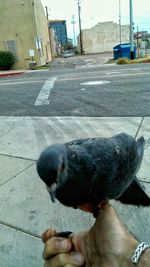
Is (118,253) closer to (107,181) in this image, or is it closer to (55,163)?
(107,181)

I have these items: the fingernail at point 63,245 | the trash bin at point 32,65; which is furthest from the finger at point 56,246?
the trash bin at point 32,65

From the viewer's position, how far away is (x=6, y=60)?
78.9 ft

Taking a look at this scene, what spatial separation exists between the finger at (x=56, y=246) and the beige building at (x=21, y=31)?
2445 centimetres

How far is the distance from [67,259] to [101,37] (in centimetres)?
6243

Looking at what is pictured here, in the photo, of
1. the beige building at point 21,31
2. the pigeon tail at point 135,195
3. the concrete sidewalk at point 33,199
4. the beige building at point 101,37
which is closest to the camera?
the pigeon tail at point 135,195

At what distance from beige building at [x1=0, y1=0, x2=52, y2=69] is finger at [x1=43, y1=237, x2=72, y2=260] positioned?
24.4 meters

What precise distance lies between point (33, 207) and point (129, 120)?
3.02 m

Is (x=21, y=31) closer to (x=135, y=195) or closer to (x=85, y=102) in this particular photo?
(x=85, y=102)

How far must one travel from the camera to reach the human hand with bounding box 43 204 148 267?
146 centimetres

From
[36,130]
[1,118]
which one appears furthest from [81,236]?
[1,118]

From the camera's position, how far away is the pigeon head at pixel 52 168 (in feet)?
4.78

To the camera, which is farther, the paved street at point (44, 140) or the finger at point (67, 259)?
the paved street at point (44, 140)

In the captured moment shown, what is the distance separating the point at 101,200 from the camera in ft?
5.94

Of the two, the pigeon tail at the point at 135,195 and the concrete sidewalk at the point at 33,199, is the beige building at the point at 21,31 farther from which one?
the pigeon tail at the point at 135,195
